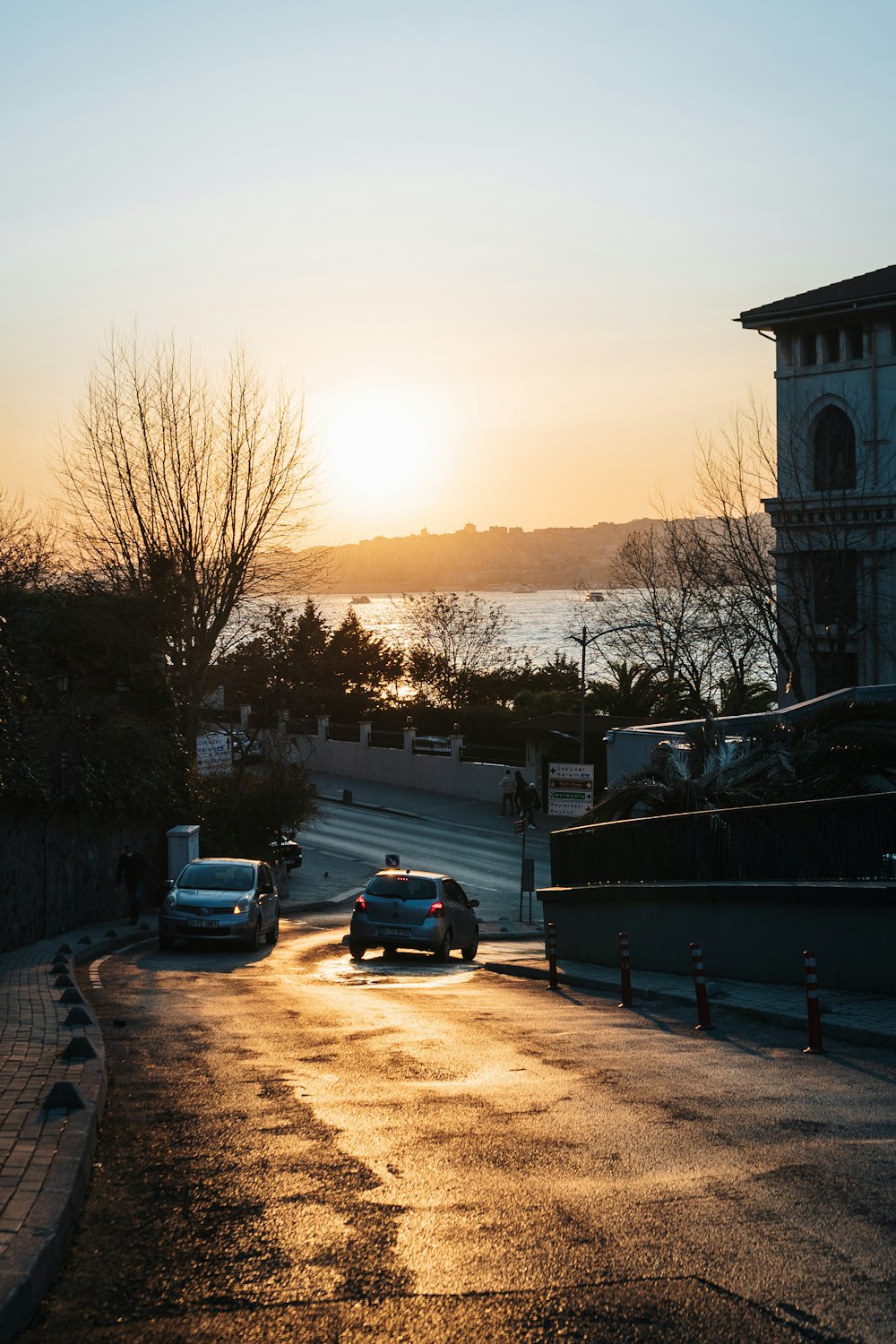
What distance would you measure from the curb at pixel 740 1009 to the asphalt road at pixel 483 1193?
20.5 inches

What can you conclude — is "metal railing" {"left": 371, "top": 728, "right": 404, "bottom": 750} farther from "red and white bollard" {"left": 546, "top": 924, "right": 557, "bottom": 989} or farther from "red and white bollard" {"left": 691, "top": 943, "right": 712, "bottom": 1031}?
"red and white bollard" {"left": 691, "top": 943, "right": 712, "bottom": 1031}

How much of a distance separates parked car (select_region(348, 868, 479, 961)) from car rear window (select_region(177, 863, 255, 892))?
209cm

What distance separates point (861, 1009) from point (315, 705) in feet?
198

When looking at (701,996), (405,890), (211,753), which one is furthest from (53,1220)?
(211,753)

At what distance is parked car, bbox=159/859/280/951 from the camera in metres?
23.3

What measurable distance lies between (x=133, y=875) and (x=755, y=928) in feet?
52.8

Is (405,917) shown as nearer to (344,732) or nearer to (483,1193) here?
(483,1193)

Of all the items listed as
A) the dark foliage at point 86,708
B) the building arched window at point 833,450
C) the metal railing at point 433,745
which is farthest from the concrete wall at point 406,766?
the dark foliage at point 86,708

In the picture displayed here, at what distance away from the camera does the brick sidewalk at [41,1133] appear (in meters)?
5.36

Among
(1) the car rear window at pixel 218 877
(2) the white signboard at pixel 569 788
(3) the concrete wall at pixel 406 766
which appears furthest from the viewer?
(3) the concrete wall at pixel 406 766

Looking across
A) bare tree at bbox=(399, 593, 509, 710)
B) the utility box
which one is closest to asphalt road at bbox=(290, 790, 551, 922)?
the utility box

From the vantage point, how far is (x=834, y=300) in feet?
138

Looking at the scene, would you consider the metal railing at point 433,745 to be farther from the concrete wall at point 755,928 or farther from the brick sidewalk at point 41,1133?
the brick sidewalk at point 41,1133

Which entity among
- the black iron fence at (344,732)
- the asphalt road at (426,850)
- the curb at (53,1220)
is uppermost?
the black iron fence at (344,732)
